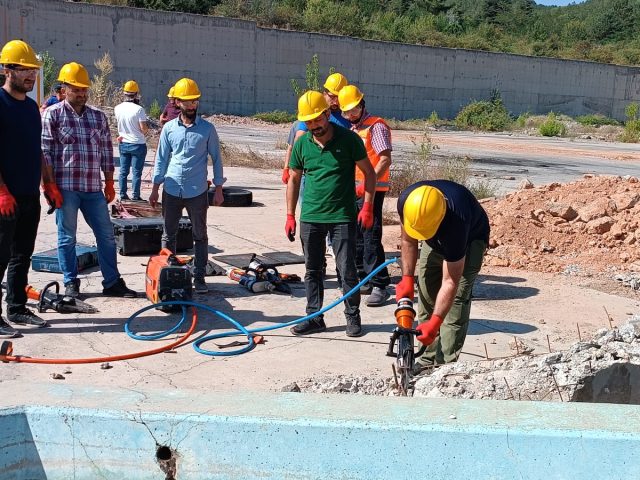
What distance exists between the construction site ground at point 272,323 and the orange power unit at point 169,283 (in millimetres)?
188

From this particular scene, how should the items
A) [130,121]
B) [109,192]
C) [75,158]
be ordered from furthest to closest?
1. [130,121]
2. [109,192]
3. [75,158]

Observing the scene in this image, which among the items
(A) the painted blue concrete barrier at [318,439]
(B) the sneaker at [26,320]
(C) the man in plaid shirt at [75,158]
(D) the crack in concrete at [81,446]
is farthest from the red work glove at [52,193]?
(D) the crack in concrete at [81,446]

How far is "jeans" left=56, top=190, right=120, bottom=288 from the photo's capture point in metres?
6.96

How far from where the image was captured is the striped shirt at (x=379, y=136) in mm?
7504

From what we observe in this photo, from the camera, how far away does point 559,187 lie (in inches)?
485

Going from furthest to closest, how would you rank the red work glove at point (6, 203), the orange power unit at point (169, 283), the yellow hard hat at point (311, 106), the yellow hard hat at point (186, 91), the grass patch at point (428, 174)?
the grass patch at point (428, 174) → the yellow hard hat at point (186, 91) → the orange power unit at point (169, 283) → the yellow hard hat at point (311, 106) → the red work glove at point (6, 203)

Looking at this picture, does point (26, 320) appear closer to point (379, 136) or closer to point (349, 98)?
point (349, 98)

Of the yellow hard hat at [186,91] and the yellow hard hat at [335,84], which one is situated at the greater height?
the yellow hard hat at [335,84]

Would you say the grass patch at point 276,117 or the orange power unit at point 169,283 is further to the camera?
the grass patch at point 276,117

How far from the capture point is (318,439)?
362 centimetres

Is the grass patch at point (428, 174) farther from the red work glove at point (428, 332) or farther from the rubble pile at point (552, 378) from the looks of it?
the red work glove at point (428, 332)

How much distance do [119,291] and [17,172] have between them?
1.64 m

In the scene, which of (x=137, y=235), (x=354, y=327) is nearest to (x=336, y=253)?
(x=354, y=327)

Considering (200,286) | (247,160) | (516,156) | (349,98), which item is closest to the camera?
(349,98)
